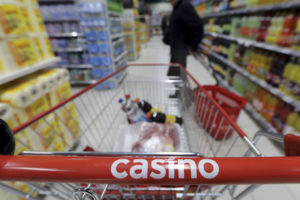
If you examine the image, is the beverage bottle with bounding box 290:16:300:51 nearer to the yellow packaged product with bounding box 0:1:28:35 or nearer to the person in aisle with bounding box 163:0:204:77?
the person in aisle with bounding box 163:0:204:77

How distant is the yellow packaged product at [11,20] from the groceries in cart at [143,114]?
1.02 meters

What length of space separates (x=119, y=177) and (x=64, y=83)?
4.61 feet

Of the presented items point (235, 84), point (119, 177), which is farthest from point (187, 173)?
point (235, 84)

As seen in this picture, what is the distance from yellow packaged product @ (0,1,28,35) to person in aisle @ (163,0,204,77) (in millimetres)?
1563

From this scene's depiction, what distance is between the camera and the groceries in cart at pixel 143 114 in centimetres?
167

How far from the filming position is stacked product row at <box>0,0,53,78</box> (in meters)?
1.00

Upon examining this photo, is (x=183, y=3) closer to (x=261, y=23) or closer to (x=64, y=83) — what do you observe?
(x=261, y=23)

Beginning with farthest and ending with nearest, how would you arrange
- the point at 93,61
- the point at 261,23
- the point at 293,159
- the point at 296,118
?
the point at 93,61 < the point at 261,23 < the point at 296,118 < the point at 293,159

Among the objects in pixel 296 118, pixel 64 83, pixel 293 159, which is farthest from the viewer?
pixel 296 118

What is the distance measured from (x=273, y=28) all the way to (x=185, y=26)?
102 centimetres

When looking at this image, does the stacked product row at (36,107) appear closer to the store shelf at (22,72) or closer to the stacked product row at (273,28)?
the store shelf at (22,72)

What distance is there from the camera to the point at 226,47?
129 inches

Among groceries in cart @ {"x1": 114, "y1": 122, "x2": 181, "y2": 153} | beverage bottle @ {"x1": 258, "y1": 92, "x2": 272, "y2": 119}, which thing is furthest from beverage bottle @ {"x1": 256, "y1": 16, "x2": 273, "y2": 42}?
groceries in cart @ {"x1": 114, "y1": 122, "x2": 181, "y2": 153}

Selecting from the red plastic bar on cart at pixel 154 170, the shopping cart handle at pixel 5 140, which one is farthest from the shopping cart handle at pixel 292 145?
the shopping cart handle at pixel 5 140
